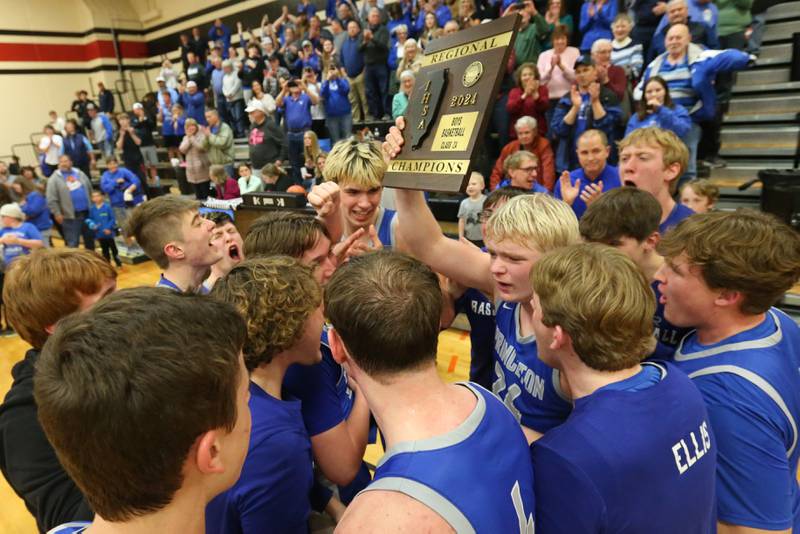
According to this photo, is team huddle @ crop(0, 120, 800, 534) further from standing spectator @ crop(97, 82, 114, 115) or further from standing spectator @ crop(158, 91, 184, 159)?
standing spectator @ crop(97, 82, 114, 115)

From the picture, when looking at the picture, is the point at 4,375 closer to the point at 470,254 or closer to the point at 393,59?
the point at 470,254

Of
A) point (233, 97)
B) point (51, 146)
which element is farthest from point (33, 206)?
point (51, 146)

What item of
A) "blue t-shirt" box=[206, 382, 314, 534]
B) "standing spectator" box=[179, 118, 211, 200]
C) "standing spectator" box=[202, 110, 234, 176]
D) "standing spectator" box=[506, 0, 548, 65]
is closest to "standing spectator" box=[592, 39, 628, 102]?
"standing spectator" box=[506, 0, 548, 65]

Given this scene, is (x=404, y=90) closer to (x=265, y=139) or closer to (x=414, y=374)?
(x=265, y=139)

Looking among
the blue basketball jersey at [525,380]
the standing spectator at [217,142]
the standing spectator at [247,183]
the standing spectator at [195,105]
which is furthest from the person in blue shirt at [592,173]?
the standing spectator at [195,105]

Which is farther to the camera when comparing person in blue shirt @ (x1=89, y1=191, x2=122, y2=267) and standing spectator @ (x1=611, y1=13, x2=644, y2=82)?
person in blue shirt @ (x1=89, y1=191, x2=122, y2=267)

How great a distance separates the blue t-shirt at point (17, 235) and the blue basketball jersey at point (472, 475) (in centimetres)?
695

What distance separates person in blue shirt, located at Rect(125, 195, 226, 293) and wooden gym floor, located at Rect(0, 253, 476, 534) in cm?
177

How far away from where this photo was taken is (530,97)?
5816 mm

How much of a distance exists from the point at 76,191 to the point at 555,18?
850cm

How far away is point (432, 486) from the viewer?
2.80 feet

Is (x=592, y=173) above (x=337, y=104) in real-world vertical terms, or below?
below

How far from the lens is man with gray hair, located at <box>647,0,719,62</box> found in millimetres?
5406

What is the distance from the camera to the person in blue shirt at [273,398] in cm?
114
